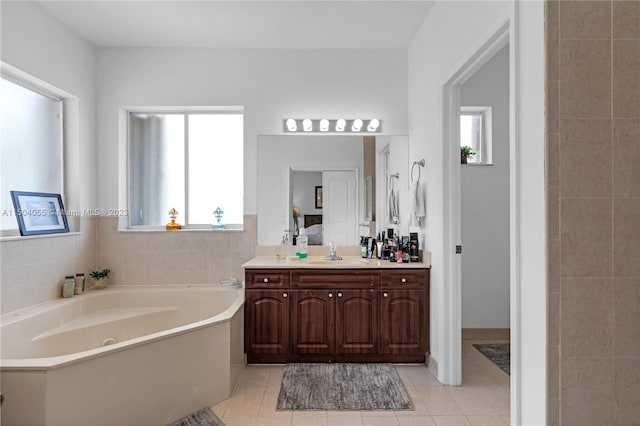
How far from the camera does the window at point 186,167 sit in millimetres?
4066

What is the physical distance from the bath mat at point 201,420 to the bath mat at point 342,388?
15.2 inches

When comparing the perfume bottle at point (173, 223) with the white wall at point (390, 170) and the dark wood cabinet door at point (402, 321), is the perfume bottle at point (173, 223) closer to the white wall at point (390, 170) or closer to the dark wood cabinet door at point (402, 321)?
the white wall at point (390, 170)

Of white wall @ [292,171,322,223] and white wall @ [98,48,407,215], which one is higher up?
white wall @ [98,48,407,215]

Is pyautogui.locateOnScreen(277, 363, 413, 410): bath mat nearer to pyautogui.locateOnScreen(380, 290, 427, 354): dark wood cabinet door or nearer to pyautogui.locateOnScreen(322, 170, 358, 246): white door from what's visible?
pyautogui.locateOnScreen(380, 290, 427, 354): dark wood cabinet door

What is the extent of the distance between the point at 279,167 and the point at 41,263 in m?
1.98

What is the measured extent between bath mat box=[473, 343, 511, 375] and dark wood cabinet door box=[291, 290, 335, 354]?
133 centimetres

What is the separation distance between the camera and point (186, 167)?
→ 4078mm

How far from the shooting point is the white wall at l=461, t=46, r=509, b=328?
4.10 metres

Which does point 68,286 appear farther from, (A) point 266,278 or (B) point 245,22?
(B) point 245,22

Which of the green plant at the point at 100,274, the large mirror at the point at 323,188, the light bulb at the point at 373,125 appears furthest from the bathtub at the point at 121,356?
the light bulb at the point at 373,125

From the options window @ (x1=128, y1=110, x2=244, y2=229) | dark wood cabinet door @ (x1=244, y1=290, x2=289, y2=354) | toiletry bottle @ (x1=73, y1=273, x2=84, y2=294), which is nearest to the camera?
dark wood cabinet door @ (x1=244, y1=290, x2=289, y2=354)

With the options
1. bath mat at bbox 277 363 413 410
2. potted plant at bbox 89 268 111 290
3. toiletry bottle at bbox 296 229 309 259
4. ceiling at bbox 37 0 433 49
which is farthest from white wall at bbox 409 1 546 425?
potted plant at bbox 89 268 111 290
